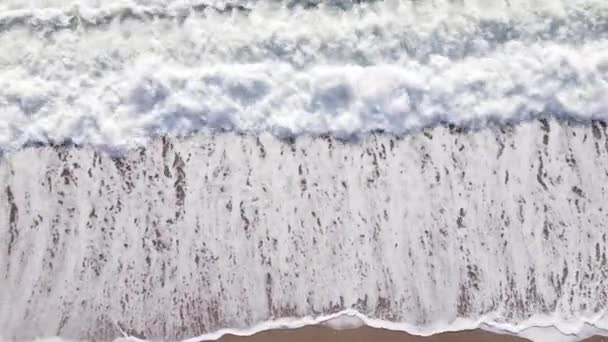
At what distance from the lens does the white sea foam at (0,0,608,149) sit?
95 centimetres

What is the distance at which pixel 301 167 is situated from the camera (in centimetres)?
96

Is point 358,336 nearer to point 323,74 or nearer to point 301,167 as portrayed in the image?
point 301,167

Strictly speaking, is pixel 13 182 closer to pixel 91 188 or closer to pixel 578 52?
pixel 91 188

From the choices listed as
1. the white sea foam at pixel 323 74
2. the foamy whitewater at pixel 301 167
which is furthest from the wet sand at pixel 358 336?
the white sea foam at pixel 323 74

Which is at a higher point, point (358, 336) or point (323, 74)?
point (323, 74)

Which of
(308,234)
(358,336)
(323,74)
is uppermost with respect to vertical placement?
(323,74)

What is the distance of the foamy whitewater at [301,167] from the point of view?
0.93 metres

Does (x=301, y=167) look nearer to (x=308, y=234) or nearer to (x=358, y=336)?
(x=308, y=234)

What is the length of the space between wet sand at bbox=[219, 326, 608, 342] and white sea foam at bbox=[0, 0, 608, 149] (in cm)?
24

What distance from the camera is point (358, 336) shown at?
920mm

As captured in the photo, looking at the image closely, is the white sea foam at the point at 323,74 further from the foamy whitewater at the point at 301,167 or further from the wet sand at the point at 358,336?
the wet sand at the point at 358,336

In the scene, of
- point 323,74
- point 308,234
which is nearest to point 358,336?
point 308,234

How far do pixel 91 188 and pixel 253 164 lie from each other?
8.0 inches

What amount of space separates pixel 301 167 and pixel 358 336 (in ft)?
0.70
